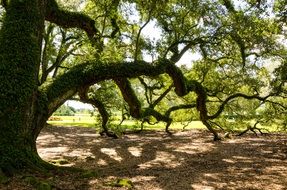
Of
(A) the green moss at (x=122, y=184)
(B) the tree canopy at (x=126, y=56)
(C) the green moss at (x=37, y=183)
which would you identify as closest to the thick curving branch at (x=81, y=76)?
(B) the tree canopy at (x=126, y=56)

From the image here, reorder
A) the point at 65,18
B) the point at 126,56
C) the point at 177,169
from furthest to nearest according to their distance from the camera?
the point at 126,56 < the point at 65,18 < the point at 177,169

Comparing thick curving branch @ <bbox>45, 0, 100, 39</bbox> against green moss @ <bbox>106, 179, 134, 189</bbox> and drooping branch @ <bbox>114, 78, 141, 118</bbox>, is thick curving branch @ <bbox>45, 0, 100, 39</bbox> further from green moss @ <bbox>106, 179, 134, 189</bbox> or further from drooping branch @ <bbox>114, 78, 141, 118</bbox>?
green moss @ <bbox>106, 179, 134, 189</bbox>

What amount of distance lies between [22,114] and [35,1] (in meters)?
3.67

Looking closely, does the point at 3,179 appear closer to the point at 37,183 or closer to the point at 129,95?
the point at 37,183

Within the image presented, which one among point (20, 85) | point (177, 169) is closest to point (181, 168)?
point (177, 169)

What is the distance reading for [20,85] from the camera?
1053 cm

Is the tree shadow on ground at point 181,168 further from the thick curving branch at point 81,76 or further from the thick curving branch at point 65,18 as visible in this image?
the thick curving branch at point 65,18

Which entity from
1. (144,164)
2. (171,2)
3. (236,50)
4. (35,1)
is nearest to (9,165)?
(35,1)

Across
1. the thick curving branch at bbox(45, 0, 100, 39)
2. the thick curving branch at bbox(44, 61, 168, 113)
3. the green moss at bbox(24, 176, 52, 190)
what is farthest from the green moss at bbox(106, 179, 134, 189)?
the thick curving branch at bbox(45, 0, 100, 39)

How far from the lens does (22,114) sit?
10422 millimetres

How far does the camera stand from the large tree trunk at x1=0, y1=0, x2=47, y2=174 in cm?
998

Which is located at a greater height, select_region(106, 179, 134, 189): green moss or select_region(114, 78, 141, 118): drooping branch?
select_region(114, 78, 141, 118): drooping branch

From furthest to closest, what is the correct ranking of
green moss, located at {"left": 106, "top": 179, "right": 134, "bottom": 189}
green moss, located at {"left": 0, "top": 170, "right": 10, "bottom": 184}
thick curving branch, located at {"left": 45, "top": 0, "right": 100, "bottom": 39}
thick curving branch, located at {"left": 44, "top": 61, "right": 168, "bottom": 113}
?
1. thick curving branch, located at {"left": 45, "top": 0, "right": 100, "bottom": 39}
2. thick curving branch, located at {"left": 44, "top": 61, "right": 168, "bottom": 113}
3. green moss, located at {"left": 106, "top": 179, "right": 134, "bottom": 189}
4. green moss, located at {"left": 0, "top": 170, "right": 10, "bottom": 184}

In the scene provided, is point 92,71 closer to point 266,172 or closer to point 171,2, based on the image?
point 266,172
